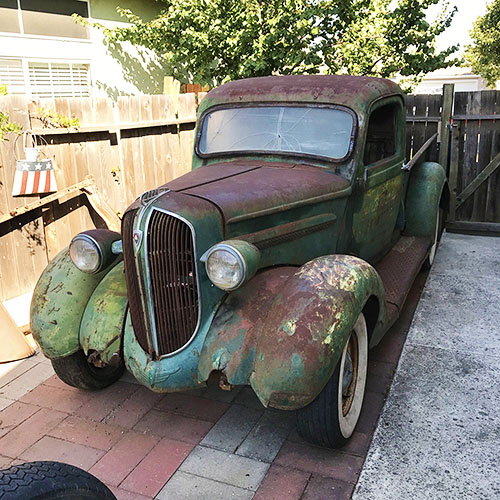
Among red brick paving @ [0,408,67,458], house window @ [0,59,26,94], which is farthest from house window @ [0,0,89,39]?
Answer: red brick paving @ [0,408,67,458]

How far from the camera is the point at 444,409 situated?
3.20 metres

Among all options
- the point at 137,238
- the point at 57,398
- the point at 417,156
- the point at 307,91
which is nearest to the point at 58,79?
the point at 417,156

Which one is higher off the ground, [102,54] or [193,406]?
[102,54]

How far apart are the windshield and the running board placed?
106 centimetres

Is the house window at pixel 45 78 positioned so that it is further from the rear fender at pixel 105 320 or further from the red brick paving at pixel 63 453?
the red brick paving at pixel 63 453

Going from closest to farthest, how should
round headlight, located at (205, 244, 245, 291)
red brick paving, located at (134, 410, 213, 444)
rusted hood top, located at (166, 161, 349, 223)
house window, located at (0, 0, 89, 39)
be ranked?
round headlight, located at (205, 244, 245, 291) → rusted hood top, located at (166, 161, 349, 223) → red brick paving, located at (134, 410, 213, 444) → house window, located at (0, 0, 89, 39)

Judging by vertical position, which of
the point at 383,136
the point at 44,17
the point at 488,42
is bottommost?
the point at 383,136

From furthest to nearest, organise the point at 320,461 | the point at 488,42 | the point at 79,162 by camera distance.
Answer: the point at 488,42 < the point at 79,162 < the point at 320,461

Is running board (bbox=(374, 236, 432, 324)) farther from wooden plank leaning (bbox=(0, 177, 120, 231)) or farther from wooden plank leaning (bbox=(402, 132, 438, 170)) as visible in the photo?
wooden plank leaning (bbox=(0, 177, 120, 231))

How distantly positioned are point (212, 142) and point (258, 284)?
160 cm

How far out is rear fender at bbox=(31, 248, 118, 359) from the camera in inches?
122

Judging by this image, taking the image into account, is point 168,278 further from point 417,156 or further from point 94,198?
point 417,156

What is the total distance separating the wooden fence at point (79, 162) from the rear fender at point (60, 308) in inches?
78.0

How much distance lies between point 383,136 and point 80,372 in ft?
10.3
